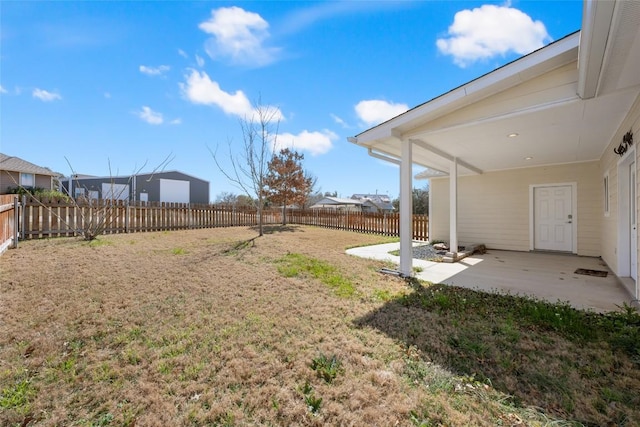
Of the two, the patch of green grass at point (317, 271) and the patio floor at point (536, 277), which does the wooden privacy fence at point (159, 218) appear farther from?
the patch of green grass at point (317, 271)

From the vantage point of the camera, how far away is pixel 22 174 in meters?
18.4

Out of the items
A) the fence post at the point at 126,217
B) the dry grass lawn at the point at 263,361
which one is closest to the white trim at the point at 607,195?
the dry grass lawn at the point at 263,361

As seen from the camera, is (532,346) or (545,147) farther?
(545,147)

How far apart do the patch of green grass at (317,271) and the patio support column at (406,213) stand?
128 cm

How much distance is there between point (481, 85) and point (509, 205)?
6147 millimetres

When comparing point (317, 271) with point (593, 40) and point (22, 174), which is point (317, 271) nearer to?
point (593, 40)

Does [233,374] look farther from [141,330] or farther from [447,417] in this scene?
[447,417]

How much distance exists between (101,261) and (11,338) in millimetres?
2711

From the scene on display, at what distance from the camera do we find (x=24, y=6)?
206 inches

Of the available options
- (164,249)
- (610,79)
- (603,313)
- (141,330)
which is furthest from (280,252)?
(610,79)

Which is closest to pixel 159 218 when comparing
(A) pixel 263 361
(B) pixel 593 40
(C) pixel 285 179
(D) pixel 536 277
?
(C) pixel 285 179

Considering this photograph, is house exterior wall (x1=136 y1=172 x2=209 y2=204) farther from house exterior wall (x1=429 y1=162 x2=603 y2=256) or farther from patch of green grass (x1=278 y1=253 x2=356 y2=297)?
house exterior wall (x1=429 y1=162 x2=603 y2=256)

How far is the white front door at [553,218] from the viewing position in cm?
767

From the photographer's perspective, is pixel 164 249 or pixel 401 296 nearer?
pixel 401 296
